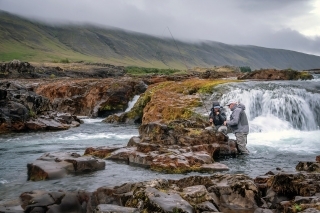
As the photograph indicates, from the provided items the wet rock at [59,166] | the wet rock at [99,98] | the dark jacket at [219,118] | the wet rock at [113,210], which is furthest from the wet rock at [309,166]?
the wet rock at [99,98]

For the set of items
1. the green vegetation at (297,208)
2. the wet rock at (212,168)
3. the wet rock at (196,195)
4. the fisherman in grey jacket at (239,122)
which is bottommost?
the wet rock at (212,168)

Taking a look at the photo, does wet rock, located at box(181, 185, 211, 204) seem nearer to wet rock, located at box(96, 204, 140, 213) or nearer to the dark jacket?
wet rock, located at box(96, 204, 140, 213)

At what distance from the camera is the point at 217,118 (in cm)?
1900

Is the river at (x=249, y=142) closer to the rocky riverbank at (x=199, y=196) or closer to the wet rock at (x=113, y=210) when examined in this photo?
the rocky riverbank at (x=199, y=196)

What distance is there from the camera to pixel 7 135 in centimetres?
2811

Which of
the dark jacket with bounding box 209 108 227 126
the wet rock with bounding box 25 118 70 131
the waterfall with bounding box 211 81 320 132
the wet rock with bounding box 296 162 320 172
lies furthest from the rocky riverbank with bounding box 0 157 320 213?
the wet rock with bounding box 25 118 70 131

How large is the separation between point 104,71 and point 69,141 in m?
78.9

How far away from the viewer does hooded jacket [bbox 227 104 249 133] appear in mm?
17672

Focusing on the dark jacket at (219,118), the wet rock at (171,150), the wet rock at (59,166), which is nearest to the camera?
the wet rock at (59,166)

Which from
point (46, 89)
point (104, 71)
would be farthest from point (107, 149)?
point (104, 71)

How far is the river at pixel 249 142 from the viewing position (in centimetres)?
1349

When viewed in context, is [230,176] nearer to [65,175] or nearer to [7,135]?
[65,175]

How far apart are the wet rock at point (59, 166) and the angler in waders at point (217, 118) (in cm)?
655

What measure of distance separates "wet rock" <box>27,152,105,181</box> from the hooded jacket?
22.0 ft
